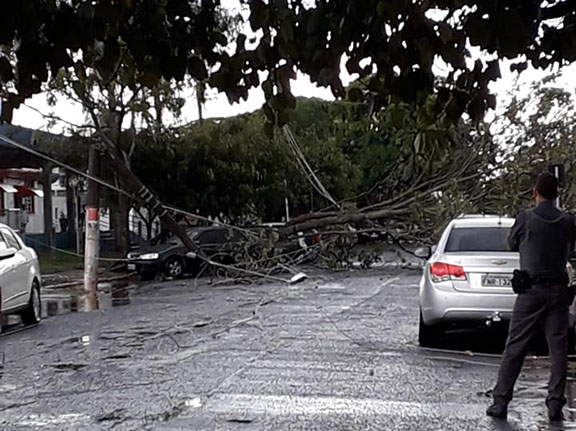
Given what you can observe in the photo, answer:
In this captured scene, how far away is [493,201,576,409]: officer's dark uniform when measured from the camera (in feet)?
27.2

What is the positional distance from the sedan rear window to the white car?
688cm

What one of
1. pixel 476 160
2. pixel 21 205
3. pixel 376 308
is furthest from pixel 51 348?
pixel 21 205

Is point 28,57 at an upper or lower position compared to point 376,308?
upper

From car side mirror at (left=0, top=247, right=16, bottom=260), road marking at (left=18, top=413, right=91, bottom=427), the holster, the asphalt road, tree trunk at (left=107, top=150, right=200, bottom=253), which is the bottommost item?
the asphalt road

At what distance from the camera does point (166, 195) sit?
36188 mm

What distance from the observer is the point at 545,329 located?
27.4 feet

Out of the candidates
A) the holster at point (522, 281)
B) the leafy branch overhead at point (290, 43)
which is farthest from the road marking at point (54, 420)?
the leafy branch overhead at point (290, 43)

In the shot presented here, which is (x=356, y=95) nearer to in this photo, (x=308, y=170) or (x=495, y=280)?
(x=495, y=280)

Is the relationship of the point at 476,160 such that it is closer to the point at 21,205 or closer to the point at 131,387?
the point at 131,387

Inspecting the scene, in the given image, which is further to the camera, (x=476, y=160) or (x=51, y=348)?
(x=476, y=160)

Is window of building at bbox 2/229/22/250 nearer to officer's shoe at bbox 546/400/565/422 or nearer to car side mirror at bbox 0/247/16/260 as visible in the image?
car side mirror at bbox 0/247/16/260

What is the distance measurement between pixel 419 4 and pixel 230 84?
1.00 m

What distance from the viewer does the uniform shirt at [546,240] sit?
8.30m

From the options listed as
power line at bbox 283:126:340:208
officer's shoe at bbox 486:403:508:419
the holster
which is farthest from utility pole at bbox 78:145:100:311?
the holster
